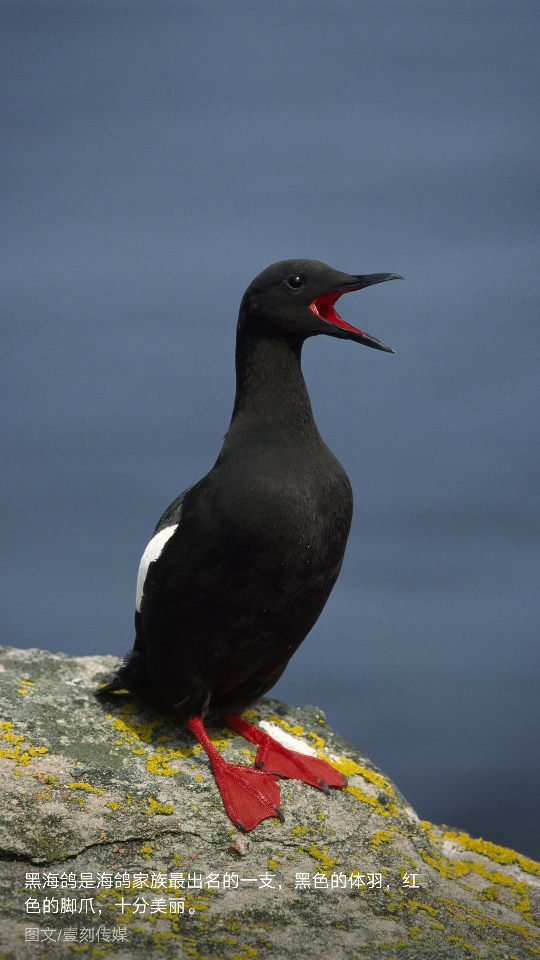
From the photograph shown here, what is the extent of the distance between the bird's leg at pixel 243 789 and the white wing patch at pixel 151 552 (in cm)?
80

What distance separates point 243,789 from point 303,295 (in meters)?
2.55

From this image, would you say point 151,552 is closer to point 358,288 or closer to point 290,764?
point 290,764

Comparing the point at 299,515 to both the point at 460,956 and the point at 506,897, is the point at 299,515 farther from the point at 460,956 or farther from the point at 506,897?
the point at 506,897

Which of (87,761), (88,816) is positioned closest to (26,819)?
(88,816)

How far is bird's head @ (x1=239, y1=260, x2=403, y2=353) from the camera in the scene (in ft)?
14.2

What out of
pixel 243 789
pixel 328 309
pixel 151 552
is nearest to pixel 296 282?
pixel 328 309

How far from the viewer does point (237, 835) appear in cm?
413

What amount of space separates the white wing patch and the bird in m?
0.01

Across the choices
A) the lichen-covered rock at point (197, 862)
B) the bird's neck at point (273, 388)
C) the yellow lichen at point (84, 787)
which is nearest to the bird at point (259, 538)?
the bird's neck at point (273, 388)

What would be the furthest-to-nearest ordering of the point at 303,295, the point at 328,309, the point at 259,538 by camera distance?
the point at 328,309, the point at 303,295, the point at 259,538

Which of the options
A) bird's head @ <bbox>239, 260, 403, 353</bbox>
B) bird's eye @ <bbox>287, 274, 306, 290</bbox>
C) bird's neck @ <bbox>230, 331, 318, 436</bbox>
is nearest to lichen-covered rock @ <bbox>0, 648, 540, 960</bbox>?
bird's neck @ <bbox>230, 331, 318, 436</bbox>

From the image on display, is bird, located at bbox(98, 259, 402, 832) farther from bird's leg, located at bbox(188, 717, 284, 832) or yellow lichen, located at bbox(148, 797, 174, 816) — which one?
yellow lichen, located at bbox(148, 797, 174, 816)

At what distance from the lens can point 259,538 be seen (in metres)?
4.17

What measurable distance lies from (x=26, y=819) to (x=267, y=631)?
4.70 feet
